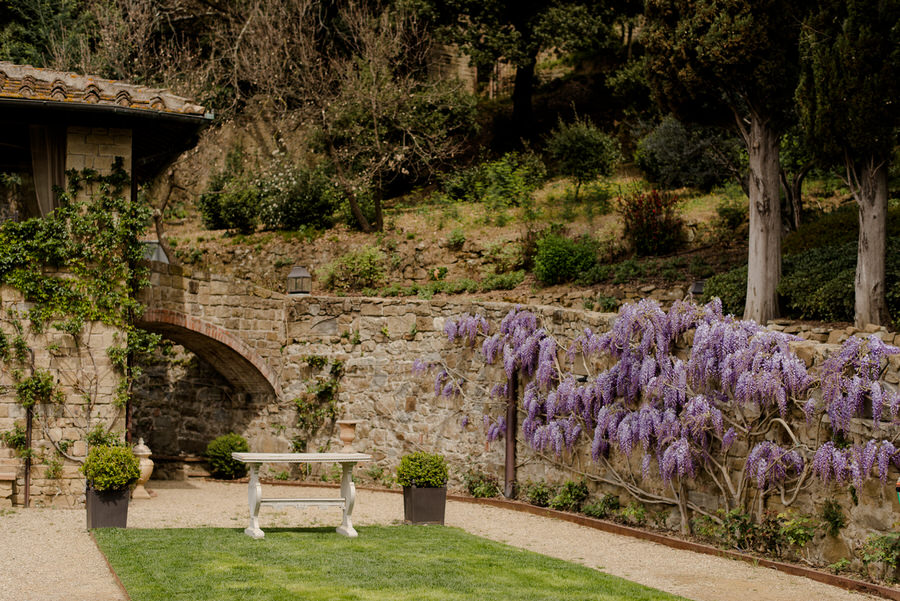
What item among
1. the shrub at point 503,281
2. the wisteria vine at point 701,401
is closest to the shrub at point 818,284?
the wisteria vine at point 701,401

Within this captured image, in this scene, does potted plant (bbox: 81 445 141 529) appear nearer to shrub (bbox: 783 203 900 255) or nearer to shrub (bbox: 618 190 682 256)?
shrub (bbox: 618 190 682 256)

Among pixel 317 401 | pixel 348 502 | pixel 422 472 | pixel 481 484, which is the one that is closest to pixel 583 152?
pixel 317 401

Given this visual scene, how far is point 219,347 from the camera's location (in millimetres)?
14828

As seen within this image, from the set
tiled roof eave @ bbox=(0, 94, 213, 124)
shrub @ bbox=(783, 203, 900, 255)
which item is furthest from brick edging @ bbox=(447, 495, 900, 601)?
shrub @ bbox=(783, 203, 900, 255)

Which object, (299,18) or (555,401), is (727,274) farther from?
(299,18)

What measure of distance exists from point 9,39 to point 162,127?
1276cm

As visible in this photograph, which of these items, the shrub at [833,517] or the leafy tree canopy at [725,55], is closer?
the shrub at [833,517]

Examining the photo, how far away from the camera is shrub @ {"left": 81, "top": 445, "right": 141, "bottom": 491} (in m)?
9.74

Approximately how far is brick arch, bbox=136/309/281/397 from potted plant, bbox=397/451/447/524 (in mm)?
4879

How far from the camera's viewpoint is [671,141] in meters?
20.9

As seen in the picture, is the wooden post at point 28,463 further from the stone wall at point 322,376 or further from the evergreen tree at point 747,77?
the evergreen tree at point 747,77

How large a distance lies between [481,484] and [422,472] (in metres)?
2.58

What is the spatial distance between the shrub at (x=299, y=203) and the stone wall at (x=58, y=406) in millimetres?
9228

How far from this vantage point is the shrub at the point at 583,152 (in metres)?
21.5
